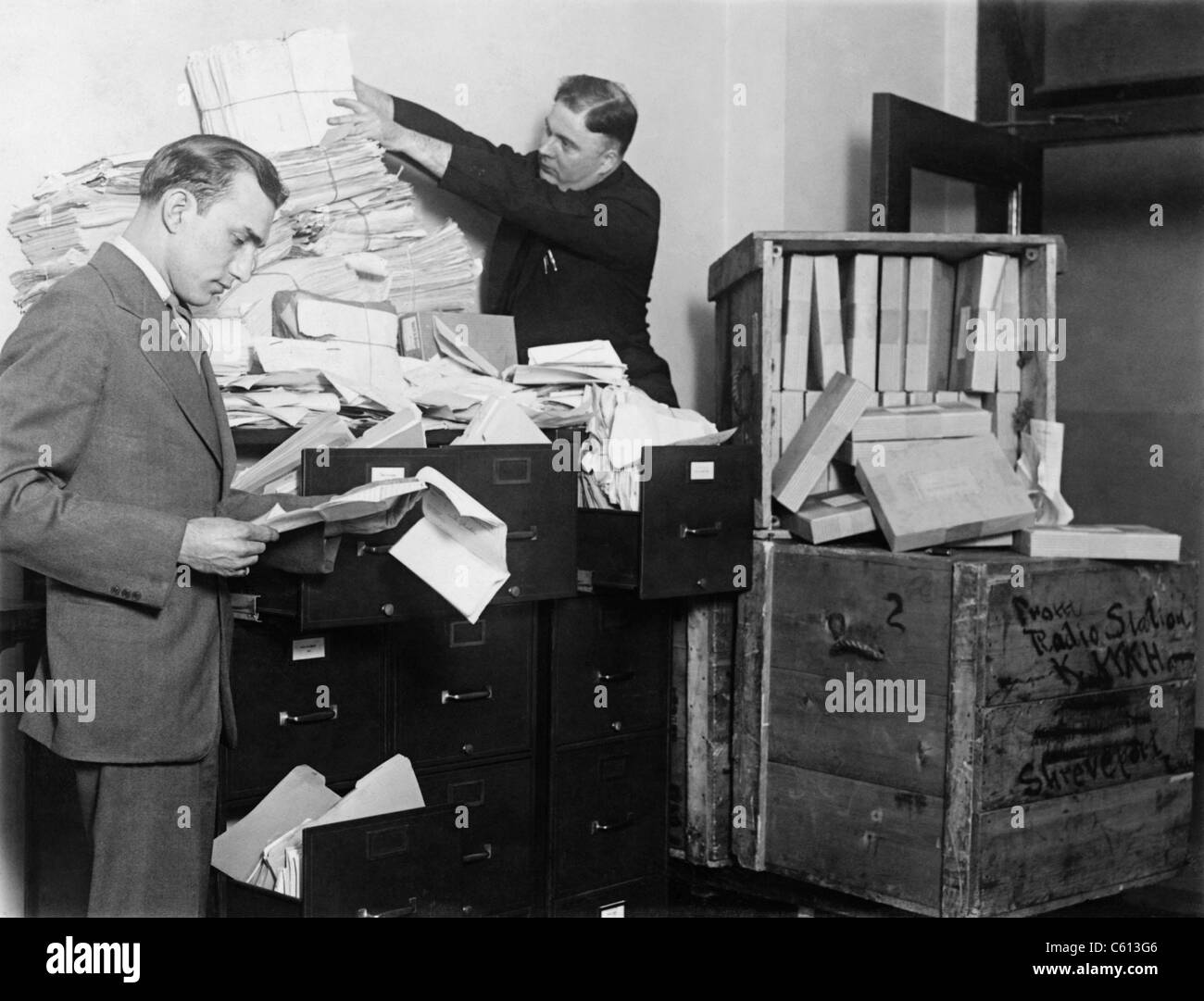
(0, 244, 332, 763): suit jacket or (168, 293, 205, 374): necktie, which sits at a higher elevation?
(168, 293, 205, 374): necktie

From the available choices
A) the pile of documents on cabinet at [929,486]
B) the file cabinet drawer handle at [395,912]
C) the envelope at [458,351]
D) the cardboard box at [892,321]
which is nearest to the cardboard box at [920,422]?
the pile of documents on cabinet at [929,486]

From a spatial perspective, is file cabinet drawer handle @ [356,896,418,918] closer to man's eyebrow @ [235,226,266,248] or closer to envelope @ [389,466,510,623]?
envelope @ [389,466,510,623]

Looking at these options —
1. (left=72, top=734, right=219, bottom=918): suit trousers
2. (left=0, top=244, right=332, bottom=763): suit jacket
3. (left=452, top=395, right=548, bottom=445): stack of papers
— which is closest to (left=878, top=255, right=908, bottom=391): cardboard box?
(left=452, top=395, right=548, bottom=445): stack of papers

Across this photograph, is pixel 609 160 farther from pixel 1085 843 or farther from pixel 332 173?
pixel 1085 843

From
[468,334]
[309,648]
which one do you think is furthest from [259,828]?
[468,334]

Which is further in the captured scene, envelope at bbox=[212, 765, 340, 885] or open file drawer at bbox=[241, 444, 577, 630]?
envelope at bbox=[212, 765, 340, 885]

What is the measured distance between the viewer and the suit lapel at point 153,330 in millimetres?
1918

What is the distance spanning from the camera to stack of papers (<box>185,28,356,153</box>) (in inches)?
110

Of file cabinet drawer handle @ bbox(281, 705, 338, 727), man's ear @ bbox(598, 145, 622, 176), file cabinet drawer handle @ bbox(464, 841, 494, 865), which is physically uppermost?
man's ear @ bbox(598, 145, 622, 176)

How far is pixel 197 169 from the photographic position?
78.8 inches

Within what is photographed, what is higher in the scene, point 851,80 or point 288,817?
point 851,80

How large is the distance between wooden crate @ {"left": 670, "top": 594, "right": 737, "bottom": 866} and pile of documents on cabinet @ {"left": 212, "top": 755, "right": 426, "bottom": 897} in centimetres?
100

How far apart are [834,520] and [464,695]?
39.6 inches

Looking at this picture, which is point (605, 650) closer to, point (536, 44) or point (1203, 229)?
point (536, 44)
